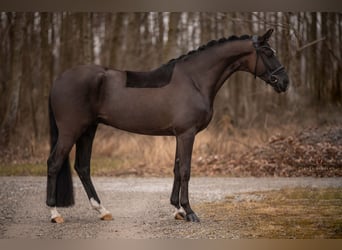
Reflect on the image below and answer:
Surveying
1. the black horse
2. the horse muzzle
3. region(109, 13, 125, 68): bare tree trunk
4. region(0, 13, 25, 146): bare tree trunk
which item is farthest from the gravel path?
region(109, 13, 125, 68): bare tree trunk

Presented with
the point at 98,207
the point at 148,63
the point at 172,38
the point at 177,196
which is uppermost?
the point at 172,38

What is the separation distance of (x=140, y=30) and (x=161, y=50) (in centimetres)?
28

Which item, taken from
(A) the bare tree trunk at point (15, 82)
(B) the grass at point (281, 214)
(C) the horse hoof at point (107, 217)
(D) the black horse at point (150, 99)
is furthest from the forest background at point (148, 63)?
(C) the horse hoof at point (107, 217)

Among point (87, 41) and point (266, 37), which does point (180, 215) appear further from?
point (87, 41)

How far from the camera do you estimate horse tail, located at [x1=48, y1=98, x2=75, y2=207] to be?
219 inches

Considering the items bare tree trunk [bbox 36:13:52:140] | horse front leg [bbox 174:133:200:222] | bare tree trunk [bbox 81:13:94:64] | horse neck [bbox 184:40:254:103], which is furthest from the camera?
bare tree trunk [bbox 81:13:94:64]

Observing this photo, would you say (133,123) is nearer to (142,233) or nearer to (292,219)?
(142,233)

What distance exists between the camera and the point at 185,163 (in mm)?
5473

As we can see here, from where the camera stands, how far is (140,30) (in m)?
6.05

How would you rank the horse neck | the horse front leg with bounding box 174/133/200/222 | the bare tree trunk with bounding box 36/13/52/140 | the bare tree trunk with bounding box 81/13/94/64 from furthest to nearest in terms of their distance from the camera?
1. the bare tree trunk with bounding box 81/13/94/64
2. the bare tree trunk with bounding box 36/13/52/140
3. the horse neck
4. the horse front leg with bounding box 174/133/200/222

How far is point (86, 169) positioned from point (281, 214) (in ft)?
5.89

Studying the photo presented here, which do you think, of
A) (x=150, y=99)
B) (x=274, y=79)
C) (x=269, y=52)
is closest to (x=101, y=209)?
(x=150, y=99)

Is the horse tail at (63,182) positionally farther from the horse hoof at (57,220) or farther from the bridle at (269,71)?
the bridle at (269,71)

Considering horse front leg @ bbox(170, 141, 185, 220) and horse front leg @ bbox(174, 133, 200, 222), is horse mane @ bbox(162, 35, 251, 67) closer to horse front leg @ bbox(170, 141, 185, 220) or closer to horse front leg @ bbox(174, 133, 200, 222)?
horse front leg @ bbox(174, 133, 200, 222)
